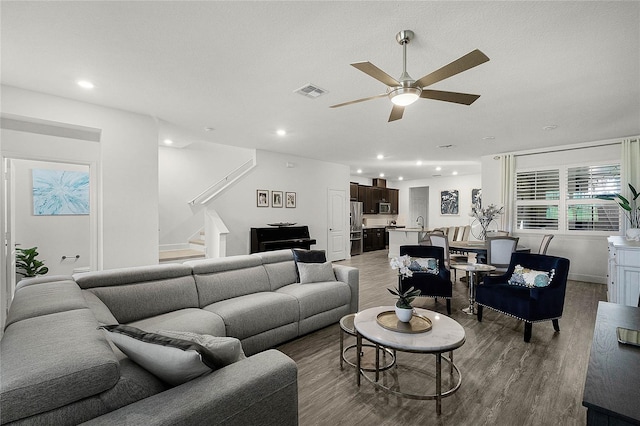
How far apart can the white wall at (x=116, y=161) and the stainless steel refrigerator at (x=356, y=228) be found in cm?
636

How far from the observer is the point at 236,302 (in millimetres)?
2895

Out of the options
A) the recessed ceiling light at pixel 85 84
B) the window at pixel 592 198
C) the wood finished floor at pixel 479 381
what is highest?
the recessed ceiling light at pixel 85 84

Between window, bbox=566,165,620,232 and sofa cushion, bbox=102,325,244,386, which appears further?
window, bbox=566,165,620,232

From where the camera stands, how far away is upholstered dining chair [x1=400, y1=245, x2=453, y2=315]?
12.8ft

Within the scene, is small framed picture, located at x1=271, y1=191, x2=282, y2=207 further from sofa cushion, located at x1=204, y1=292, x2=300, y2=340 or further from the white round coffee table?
the white round coffee table

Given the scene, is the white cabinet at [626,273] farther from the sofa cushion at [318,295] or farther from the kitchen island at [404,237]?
the kitchen island at [404,237]

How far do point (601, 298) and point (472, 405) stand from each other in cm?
421

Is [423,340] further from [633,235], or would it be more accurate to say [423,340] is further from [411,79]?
[633,235]

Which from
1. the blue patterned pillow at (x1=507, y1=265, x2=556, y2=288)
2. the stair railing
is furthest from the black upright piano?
the blue patterned pillow at (x1=507, y1=265, x2=556, y2=288)

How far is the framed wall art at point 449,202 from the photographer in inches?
410

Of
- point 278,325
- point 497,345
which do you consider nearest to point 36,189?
point 278,325

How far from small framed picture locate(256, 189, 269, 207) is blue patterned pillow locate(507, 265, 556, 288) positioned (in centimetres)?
481

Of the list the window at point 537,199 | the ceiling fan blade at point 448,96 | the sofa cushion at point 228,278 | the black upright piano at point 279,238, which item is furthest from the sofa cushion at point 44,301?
the window at point 537,199

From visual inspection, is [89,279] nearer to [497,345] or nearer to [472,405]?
[472,405]
